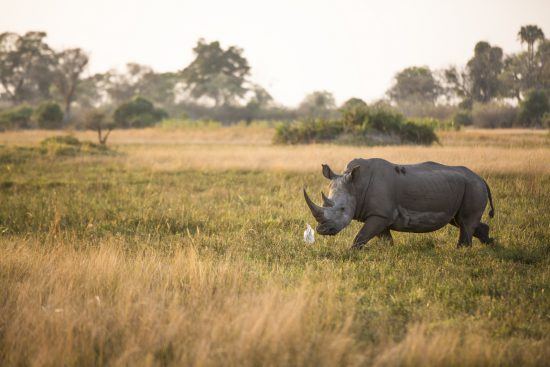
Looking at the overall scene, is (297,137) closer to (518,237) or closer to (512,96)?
(518,237)

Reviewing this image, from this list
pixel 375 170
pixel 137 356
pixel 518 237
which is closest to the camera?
pixel 137 356

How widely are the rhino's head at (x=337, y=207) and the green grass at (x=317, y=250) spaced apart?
40 cm

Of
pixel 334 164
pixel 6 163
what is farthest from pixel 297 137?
pixel 6 163

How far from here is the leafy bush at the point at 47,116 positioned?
1644 inches

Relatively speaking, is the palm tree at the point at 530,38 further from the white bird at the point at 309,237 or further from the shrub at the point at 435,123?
the white bird at the point at 309,237

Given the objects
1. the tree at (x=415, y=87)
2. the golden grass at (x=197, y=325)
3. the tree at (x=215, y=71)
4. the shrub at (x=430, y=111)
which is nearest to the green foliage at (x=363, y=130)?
the golden grass at (x=197, y=325)

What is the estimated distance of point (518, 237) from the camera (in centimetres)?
707

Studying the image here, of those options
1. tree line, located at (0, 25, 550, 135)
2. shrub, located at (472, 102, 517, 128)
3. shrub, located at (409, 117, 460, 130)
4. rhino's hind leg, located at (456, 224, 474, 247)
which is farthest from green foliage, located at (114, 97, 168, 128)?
rhino's hind leg, located at (456, 224, 474, 247)

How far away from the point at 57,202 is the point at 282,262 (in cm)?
587

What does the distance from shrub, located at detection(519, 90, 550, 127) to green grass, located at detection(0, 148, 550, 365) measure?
88.5ft

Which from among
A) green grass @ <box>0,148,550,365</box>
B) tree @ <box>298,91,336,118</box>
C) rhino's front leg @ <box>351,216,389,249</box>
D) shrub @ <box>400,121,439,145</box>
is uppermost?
tree @ <box>298,91,336,118</box>

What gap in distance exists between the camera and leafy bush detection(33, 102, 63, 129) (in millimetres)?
41750

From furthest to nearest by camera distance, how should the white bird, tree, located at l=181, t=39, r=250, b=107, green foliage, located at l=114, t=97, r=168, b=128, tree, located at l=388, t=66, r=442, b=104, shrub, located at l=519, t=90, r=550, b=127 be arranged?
1. tree, located at l=181, t=39, r=250, b=107
2. tree, located at l=388, t=66, r=442, b=104
3. green foliage, located at l=114, t=97, r=168, b=128
4. shrub, located at l=519, t=90, r=550, b=127
5. the white bird

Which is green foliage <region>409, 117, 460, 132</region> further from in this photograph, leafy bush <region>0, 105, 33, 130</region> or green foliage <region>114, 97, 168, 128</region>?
leafy bush <region>0, 105, 33, 130</region>
